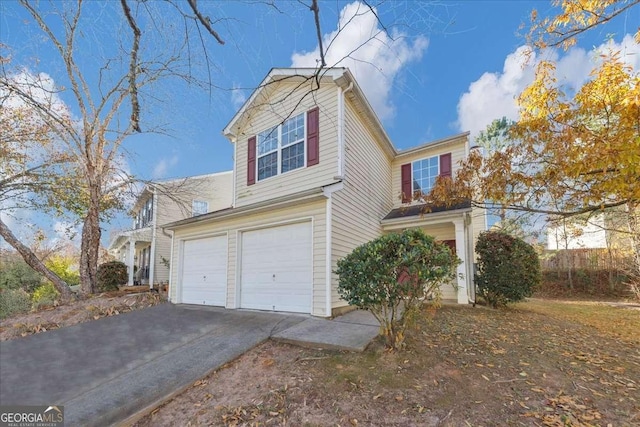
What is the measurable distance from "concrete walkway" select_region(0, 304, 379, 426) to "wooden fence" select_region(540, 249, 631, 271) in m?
14.5

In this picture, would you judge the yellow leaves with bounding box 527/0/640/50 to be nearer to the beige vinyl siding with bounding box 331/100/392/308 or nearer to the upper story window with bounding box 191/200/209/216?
the beige vinyl siding with bounding box 331/100/392/308

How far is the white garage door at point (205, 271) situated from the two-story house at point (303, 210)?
0.03m

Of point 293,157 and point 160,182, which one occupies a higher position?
point 160,182

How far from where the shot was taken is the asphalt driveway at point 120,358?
156 inches

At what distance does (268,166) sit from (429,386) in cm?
752

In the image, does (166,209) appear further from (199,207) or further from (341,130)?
(341,130)

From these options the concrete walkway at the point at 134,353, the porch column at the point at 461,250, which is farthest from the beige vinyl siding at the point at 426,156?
the concrete walkway at the point at 134,353

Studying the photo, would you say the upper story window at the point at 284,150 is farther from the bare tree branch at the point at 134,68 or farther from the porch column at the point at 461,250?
the bare tree branch at the point at 134,68

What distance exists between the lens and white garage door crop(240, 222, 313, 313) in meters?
7.48

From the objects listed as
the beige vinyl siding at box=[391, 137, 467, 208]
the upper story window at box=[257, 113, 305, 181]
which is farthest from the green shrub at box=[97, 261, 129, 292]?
the beige vinyl siding at box=[391, 137, 467, 208]

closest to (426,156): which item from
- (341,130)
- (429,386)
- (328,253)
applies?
(341,130)

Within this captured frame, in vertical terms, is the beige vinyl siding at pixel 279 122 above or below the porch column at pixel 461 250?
above

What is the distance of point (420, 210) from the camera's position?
978 cm

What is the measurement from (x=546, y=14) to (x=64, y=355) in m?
10.5
